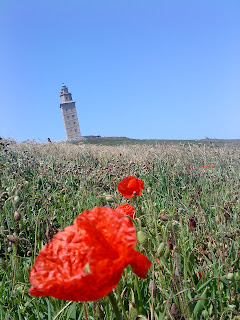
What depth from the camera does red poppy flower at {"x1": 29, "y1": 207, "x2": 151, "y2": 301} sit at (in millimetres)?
691

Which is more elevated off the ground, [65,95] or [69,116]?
[65,95]

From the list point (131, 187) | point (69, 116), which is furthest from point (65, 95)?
point (131, 187)

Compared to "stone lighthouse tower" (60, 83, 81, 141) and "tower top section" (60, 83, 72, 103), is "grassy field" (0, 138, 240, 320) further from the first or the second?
"tower top section" (60, 83, 72, 103)

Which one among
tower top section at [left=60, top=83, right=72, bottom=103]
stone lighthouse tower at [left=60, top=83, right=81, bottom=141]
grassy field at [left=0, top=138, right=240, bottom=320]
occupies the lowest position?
grassy field at [left=0, top=138, right=240, bottom=320]

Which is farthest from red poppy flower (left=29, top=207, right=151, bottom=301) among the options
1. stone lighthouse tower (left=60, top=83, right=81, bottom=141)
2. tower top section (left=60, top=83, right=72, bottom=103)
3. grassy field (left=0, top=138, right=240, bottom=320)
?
tower top section (left=60, top=83, right=72, bottom=103)

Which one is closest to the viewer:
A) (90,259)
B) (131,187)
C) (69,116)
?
(90,259)

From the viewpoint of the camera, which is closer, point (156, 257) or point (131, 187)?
point (156, 257)

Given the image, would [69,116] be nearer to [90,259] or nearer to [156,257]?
[156,257]

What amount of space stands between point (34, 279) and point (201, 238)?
1.76 meters

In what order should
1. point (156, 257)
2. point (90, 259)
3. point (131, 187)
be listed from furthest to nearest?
point (131, 187) → point (156, 257) → point (90, 259)

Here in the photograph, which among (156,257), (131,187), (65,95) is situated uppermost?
(65,95)

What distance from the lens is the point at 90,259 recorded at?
27.7 inches

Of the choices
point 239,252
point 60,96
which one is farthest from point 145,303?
point 60,96

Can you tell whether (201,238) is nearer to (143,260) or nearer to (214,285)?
(214,285)
